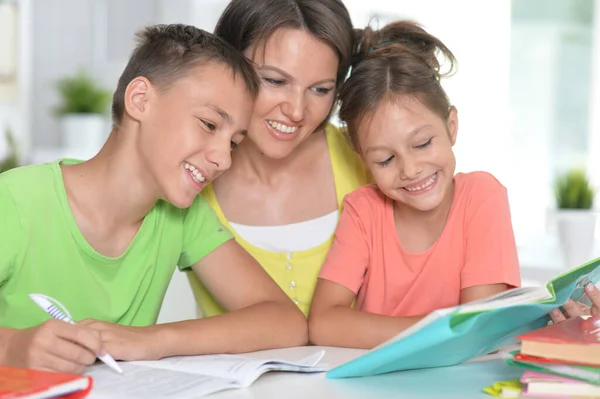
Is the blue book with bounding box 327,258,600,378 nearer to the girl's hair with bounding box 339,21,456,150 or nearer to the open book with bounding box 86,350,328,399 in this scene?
the open book with bounding box 86,350,328,399

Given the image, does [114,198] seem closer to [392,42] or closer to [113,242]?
[113,242]

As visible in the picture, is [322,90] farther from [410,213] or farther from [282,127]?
[410,213]

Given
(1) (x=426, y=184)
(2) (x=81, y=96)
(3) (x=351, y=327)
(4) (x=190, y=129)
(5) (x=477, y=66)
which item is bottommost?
(3) (x=351, y=327)

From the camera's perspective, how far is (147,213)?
1.55m

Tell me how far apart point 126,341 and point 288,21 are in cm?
84

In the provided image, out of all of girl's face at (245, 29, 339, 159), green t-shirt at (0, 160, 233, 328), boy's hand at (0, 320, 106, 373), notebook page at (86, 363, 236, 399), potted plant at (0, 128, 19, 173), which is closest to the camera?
notebook page at (86, 363, 236, 399)

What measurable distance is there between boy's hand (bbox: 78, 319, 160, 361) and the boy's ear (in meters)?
0.45

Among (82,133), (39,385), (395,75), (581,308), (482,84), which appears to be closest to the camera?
(39,385)

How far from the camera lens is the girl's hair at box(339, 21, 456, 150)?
5.32 feet

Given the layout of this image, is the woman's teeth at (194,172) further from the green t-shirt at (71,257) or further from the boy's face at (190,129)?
the green t-shirt at (71,257)

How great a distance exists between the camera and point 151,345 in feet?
3.90

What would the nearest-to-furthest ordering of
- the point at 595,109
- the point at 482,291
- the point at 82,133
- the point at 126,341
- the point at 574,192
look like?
the point at 126,341, the point at 482,291, the point at 574,192, the point at 595,109, the point at 82,133

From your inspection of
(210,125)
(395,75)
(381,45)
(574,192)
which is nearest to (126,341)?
(210,125)

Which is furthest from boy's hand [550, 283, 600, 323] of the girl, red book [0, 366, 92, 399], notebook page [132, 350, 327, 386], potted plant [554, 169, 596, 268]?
potted plant [554, 169, 596, 268]
